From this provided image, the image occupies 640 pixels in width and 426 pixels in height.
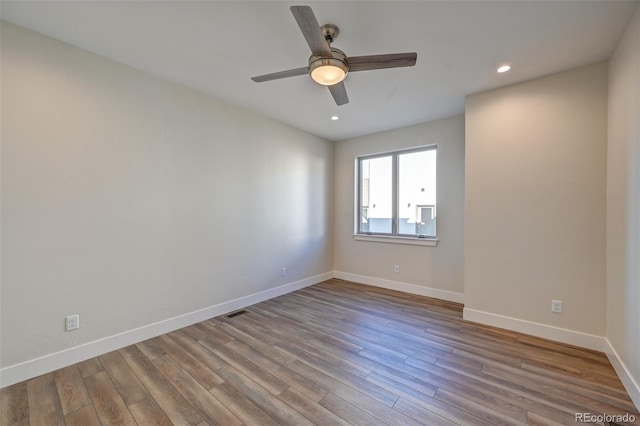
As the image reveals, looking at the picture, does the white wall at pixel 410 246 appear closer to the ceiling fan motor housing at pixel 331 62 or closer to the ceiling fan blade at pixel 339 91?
the ceiling fan blade at pixel 339 91

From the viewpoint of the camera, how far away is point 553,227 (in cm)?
258

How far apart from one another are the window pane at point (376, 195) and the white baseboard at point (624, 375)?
9.03 ft

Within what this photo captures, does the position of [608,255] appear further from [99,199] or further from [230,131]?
[99,199]

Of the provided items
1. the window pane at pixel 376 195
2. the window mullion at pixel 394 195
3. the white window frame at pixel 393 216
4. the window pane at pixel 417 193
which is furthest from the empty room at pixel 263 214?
the window pane at pixel 376 195

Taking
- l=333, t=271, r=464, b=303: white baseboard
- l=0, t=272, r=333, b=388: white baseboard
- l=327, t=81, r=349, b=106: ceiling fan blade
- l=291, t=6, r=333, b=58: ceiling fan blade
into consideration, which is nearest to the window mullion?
l=333, t=271, r=464, b=303: white baseboard

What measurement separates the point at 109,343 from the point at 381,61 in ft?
10.8

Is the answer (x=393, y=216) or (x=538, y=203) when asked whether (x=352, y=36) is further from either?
(x=393, y=216)

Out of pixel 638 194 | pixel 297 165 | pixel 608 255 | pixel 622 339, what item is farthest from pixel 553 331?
pixel 297 165

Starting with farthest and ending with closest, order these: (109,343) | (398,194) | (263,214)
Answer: (398,194) → (263,214) → (109,343)

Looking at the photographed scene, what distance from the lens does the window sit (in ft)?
13.4

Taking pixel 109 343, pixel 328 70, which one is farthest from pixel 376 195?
pixel 109 343

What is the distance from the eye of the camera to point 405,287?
13.6 feet

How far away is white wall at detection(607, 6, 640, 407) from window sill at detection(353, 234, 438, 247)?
1.86 m

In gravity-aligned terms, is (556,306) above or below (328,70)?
below
